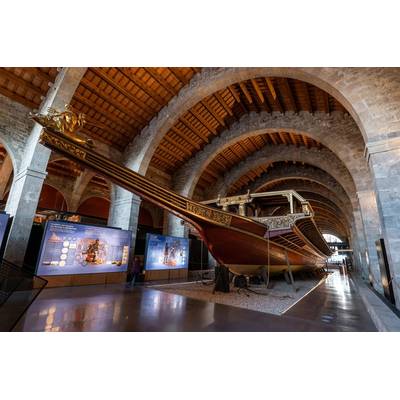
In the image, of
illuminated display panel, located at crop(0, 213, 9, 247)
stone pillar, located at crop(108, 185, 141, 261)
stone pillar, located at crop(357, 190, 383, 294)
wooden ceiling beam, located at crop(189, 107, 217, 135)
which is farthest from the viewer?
wooden ceiling beam, located at crop(189, 107, 217, 135)

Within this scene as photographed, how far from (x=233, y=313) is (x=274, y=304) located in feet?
3.91

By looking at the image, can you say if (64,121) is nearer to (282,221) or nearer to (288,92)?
(282,221)

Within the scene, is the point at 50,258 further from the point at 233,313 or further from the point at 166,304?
the point at 233,313

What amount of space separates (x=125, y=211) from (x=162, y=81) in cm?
575

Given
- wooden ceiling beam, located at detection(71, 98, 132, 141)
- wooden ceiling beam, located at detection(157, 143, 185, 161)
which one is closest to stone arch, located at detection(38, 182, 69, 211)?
wooden ceiling beam, located at detection(71, 98, 132, 141)

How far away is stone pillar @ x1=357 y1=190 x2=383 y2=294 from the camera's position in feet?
20.4

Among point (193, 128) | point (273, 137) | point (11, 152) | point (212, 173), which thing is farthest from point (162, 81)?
point (273, 137)

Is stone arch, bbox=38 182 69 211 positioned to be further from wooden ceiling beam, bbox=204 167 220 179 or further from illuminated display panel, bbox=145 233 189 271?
wooden ceiling beam, bbox=204 167 220 179

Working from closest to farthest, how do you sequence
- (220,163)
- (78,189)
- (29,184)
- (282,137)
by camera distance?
(29,184) → (282,137) → (78,189) → (220,163)

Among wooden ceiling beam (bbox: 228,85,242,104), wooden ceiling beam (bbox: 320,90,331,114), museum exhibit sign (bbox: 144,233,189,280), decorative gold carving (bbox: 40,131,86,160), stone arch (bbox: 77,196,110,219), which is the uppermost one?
wooden ceiling beam (bbox: 228,85,242,104)

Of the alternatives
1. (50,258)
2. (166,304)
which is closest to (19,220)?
(50,258)

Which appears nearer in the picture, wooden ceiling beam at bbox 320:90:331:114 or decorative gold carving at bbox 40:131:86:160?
decorative gold carving at bbox 40:131:86:160

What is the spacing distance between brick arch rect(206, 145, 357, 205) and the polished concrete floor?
7995 millimetres

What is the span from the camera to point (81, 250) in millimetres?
6398
